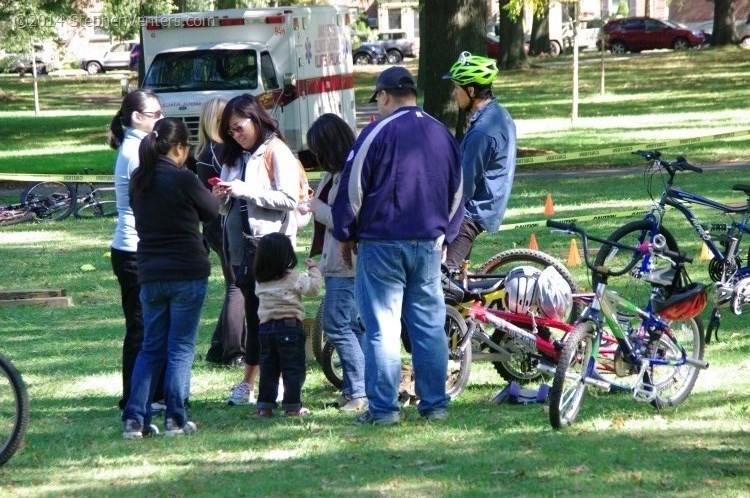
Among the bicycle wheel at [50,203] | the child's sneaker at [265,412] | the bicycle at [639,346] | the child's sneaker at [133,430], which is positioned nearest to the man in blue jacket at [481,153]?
the bicycle at [639,346]

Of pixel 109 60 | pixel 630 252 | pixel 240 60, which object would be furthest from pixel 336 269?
pixel 109 60

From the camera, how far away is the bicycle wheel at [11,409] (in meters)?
6.39

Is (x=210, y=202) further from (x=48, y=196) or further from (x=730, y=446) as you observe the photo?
(x=48, y=196)

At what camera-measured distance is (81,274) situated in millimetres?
13242

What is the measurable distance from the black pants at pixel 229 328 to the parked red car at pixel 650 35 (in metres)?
56.4

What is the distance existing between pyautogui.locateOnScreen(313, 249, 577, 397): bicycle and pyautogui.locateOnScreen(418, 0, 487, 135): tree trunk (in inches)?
553

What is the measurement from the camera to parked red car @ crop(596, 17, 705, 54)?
63.0m

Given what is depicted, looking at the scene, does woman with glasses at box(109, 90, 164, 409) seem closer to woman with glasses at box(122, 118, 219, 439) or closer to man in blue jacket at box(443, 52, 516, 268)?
woman with glasses at box(122, 118, 219, 439)

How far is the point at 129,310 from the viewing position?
7.61m

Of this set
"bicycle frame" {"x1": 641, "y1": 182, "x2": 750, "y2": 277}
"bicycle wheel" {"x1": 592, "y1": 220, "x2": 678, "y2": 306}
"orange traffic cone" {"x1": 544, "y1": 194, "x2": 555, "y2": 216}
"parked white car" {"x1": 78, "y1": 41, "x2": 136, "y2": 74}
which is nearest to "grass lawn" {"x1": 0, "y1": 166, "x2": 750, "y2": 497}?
"bicycle frame" {"x1": 641, "y1": 182, "x2": 750, "y2": 277}

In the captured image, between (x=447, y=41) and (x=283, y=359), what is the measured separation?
15.5 metres

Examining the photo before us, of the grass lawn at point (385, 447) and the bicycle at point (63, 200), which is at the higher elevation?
the grass lawn at point (385, 447)

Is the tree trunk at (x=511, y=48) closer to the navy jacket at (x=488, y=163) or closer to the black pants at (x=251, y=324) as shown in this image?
the navy jacket at (x=488, y=163)

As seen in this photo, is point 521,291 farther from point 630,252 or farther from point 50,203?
point 50,203
